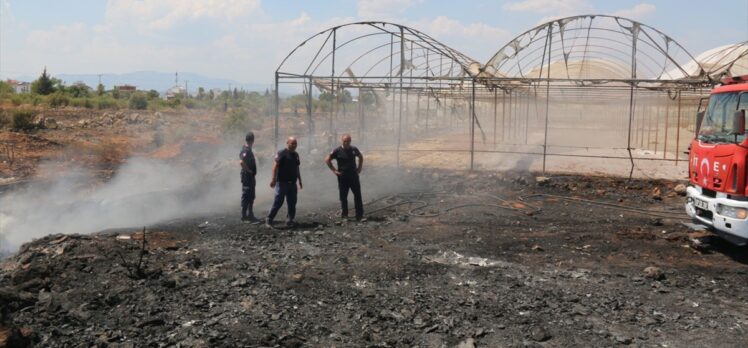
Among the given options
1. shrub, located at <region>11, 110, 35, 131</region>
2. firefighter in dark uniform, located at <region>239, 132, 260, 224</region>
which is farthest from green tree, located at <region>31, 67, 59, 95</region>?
firefighter in dark uniform, located at <region>239, 132, 260, 224</region>

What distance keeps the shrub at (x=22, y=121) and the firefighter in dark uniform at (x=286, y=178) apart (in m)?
20.4

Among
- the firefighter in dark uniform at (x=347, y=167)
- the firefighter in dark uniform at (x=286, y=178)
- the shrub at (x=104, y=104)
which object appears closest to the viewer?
the firefighter in dark uniform at (x=286, y=178)

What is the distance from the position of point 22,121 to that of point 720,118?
26.6m

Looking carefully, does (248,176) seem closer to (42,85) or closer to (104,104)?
(104,104)

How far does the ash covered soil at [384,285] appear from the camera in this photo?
497cm

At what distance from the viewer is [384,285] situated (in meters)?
6.40

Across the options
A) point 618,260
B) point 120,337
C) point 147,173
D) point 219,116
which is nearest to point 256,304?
point 120,337

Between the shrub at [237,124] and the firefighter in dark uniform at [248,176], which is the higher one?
the shrub at [237,124]

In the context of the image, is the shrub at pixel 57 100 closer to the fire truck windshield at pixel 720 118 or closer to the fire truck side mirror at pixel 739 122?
the fire truck windshield at pixel 720 118

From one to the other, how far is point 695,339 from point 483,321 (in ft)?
6.38

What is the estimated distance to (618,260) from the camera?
759cm

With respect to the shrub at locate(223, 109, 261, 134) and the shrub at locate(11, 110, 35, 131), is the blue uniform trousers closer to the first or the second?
the shrub at locate(223, 109, 261, 134)

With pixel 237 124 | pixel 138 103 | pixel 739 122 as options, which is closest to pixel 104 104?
pixel 138 103

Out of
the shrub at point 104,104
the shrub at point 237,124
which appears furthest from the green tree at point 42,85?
the shrub at point 237,124
